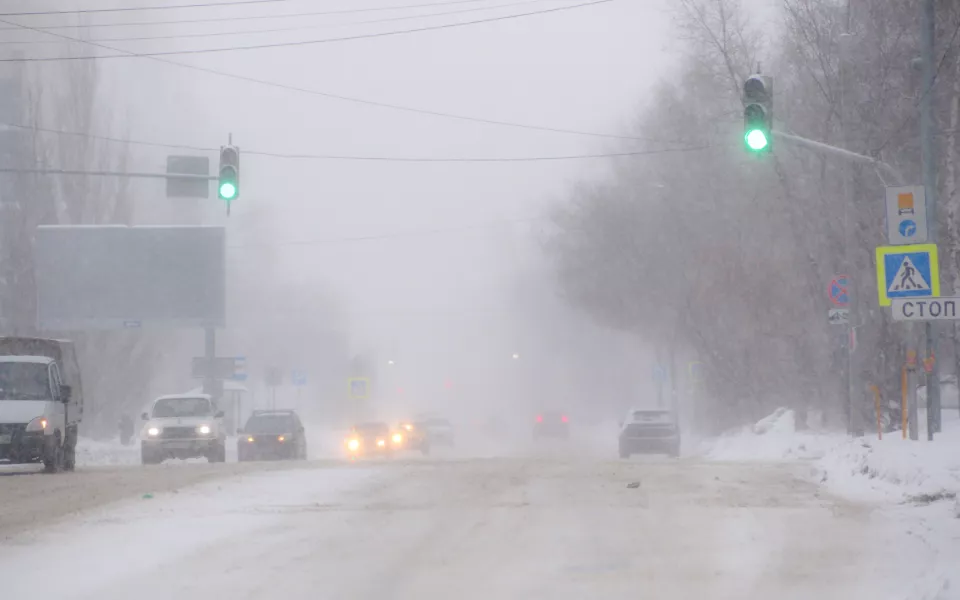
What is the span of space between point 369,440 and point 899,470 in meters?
31.5

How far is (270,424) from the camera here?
35.5 m

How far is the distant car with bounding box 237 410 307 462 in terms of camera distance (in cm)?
3472

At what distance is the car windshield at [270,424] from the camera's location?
3528 centimetres

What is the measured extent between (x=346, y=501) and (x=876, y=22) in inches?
758

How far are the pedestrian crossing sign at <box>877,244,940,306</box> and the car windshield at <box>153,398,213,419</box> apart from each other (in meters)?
19.0

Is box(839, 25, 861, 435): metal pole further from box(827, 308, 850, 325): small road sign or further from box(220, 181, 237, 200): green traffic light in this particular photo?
box(220, 181, 237, 200): green traffic light

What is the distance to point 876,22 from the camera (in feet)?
98.5

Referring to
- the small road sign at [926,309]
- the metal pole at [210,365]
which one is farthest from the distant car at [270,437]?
the small road sign at [926,309]

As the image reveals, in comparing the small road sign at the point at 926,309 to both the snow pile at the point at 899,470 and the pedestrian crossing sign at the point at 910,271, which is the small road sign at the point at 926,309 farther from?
the snow pile at the point at 899,470

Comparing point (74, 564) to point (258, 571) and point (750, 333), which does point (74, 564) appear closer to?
point (258, 571)

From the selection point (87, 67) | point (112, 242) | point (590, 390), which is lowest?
point (590, 390)

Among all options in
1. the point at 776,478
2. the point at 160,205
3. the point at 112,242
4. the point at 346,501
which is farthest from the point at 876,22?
the point at 160,205

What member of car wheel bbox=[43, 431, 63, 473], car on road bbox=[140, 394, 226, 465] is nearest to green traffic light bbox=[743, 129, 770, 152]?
car wheel bbox=[43, 431, 63, 473]

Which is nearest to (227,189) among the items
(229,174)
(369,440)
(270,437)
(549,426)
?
(229,174)
